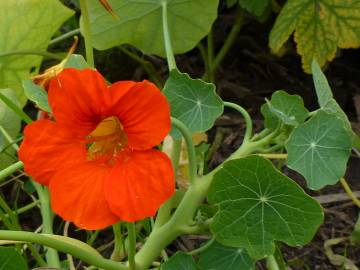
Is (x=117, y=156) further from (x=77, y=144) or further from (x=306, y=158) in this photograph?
(x=306, y=158)

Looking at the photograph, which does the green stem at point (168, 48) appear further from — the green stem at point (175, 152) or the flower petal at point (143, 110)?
the flower petal at point (143, 110)

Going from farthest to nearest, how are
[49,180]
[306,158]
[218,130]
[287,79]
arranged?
[287,79], [218,130], [306,158], [49,180]

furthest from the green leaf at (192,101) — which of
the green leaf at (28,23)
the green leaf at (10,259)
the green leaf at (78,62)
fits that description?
the green leaf at (28,23)

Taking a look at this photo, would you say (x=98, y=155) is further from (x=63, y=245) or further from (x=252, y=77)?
(x=252, y=77)

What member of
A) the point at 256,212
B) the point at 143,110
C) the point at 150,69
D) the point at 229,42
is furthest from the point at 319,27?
the point at 143,110

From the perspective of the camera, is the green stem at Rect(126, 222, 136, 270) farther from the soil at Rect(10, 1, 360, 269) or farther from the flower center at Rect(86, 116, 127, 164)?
the soil at Rect(10, 1, 360, 269)

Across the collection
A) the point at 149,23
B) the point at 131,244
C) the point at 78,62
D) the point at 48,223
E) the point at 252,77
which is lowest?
the point at 252,77

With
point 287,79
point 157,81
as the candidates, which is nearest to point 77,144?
point 157,81
